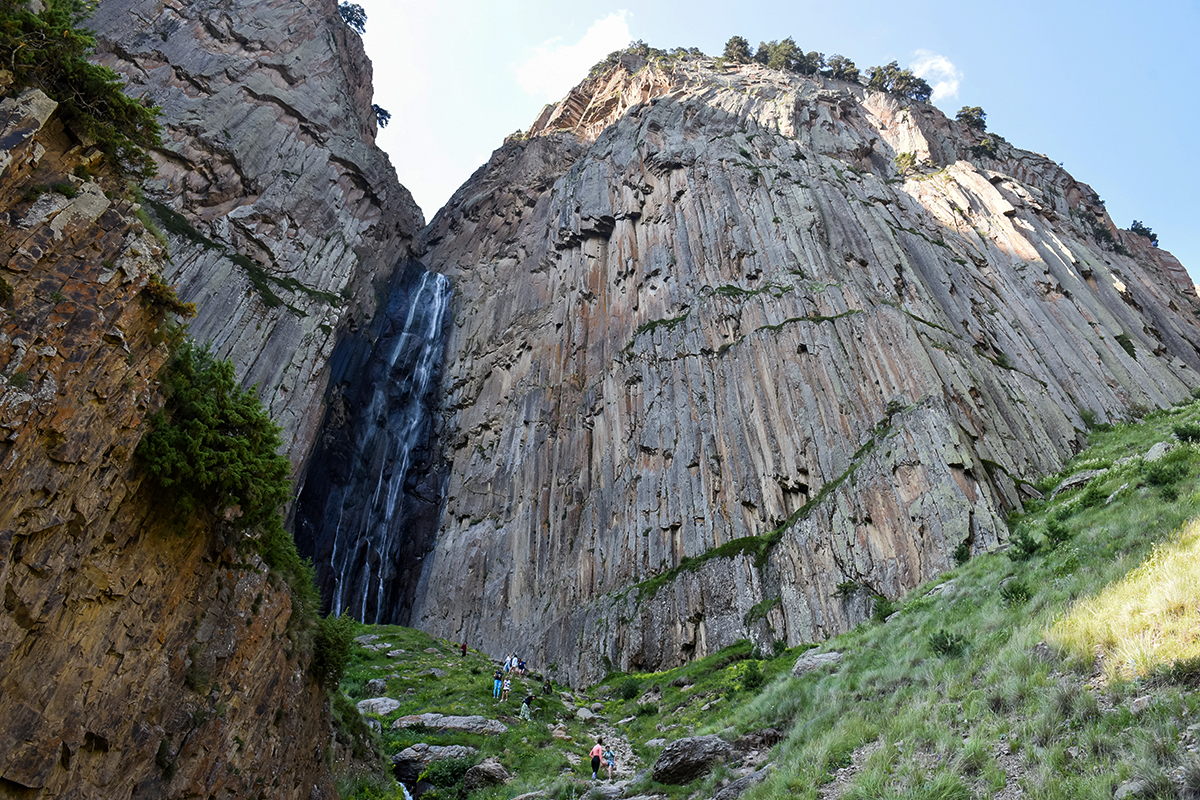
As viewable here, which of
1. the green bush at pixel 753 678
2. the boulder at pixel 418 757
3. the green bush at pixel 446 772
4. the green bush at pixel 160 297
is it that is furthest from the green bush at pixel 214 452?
the green bush at pixel 753 678

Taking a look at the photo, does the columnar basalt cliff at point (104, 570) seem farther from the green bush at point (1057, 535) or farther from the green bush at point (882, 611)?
the green bush at point (882, 611)

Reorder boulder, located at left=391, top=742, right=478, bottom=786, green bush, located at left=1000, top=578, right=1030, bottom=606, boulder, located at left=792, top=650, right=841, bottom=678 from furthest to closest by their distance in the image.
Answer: boulder, located at left=792, top=650, right=841, bottom=678, boulder, located at left=391, top=742, right=478, bottom=786, green bush, located at left=1000, top=578, right=1030, bottom=606

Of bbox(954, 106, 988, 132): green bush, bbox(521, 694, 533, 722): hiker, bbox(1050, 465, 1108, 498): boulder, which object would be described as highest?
bbox(954, 106, 988, 132): green bush

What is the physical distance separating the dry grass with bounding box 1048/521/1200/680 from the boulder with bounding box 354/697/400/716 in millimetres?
18481

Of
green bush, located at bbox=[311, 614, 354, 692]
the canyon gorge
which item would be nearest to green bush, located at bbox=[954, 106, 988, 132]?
the canyon gorge

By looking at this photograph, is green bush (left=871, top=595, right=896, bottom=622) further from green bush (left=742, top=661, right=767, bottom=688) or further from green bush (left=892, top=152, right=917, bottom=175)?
green bush (left=892, top=152, right=917, bottom=175)

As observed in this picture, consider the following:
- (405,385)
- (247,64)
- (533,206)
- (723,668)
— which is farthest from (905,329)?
(247,64)

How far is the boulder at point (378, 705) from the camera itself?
20.5 m

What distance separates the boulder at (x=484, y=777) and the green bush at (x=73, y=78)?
14.3 metres

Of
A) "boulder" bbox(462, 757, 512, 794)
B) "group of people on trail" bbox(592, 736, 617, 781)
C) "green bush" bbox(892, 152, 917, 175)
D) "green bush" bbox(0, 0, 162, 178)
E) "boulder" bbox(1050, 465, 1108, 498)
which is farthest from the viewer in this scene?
"green bush" bbox(892, 152, 917, 175)

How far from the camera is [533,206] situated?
228ft

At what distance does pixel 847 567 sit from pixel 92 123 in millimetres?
28207

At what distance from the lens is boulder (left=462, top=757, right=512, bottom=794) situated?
604 inches

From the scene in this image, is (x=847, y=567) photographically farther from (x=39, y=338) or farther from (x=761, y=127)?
(x=761, y=127)
